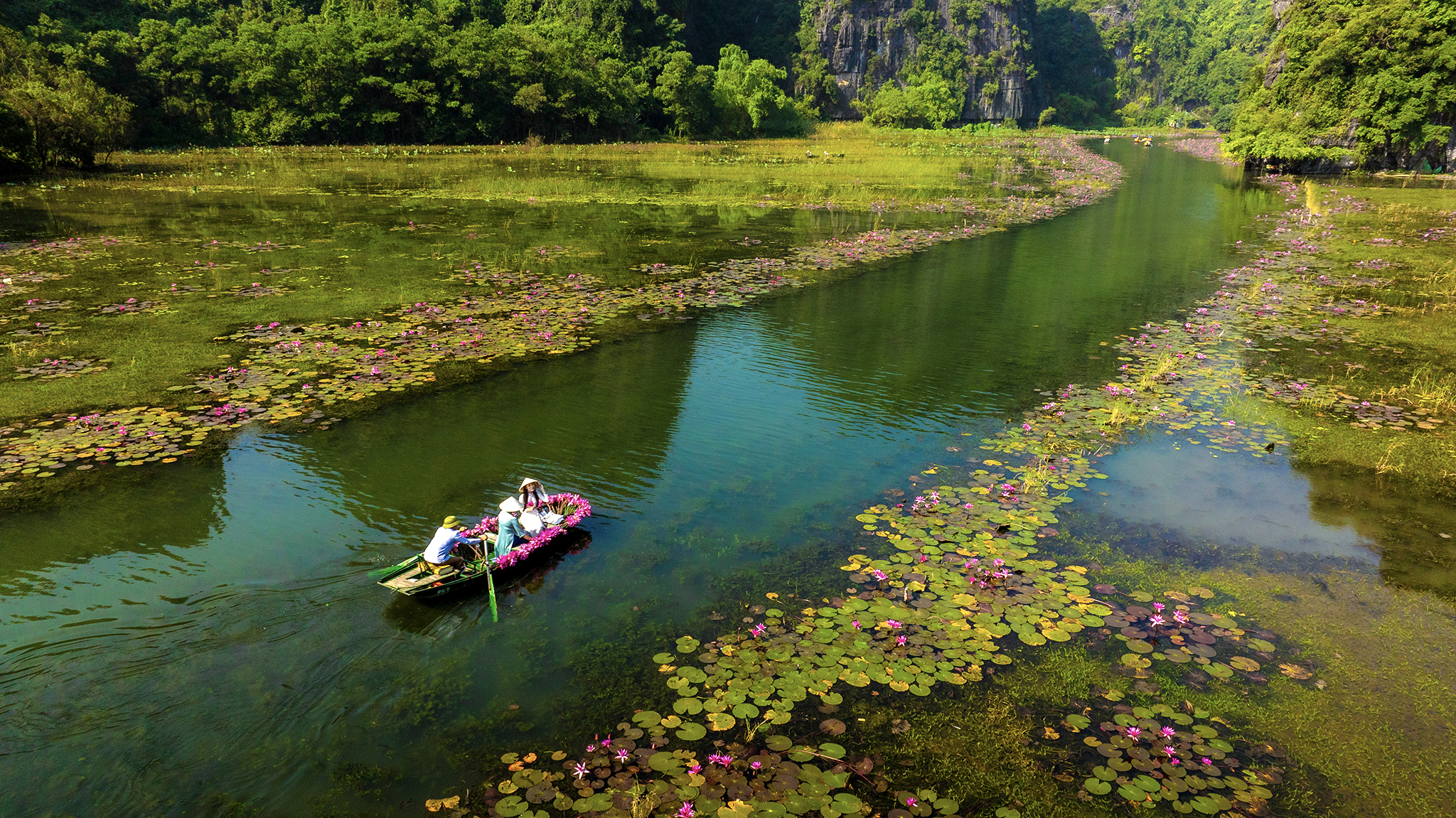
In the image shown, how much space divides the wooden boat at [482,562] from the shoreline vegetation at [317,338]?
4.86 meters

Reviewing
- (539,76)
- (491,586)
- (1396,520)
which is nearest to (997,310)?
(1396,520)

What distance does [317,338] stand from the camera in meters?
14.9

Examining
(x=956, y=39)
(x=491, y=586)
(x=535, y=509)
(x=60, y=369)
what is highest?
(x=956, y=39)

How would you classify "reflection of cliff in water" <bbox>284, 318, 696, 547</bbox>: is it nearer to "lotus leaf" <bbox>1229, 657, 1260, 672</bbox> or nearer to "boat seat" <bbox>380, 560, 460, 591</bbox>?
"boat seat" <bbox>380, 560, 460, 591</bbox>

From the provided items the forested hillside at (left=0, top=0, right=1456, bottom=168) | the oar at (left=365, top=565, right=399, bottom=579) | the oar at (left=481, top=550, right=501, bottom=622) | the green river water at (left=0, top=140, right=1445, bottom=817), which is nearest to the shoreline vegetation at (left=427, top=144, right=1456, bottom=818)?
the green river water at (left=0, top=140, right=1445, bottom=817)

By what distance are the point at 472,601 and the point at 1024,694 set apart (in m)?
5.35

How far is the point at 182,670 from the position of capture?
6.60 m

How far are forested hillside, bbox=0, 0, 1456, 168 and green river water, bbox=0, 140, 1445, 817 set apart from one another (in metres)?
42.0

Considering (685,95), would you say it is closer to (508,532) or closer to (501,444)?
(501,444)

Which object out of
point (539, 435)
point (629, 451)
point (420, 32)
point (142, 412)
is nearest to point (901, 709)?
point (629, 451)

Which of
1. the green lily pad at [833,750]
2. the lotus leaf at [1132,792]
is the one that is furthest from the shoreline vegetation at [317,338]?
the lotus leaf at [1132,792]

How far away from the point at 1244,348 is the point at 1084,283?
6396 mm

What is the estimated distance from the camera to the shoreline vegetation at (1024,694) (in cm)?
546

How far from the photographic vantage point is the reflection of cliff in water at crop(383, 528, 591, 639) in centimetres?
734
